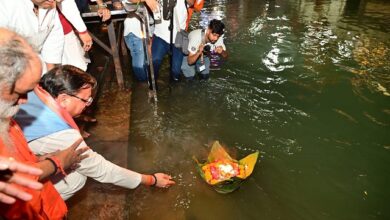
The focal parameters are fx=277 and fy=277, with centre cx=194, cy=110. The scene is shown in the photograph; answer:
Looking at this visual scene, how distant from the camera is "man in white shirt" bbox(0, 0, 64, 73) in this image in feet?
8.39

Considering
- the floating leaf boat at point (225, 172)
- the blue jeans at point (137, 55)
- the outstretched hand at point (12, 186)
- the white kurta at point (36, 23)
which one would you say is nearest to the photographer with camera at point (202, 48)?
the blue jeans at point (137, 55)

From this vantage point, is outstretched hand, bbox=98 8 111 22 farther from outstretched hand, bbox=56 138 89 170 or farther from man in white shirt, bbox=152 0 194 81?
outstretched hand, bbox=56 138 89 170

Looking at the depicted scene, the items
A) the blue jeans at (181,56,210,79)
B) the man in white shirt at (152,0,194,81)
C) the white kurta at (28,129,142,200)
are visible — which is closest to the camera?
the white kurta at (28,129,142,200)

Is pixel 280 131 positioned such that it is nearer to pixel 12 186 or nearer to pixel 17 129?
pixel 17 129

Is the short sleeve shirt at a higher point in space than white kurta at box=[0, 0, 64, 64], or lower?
lower

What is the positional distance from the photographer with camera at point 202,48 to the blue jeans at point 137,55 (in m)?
0.85

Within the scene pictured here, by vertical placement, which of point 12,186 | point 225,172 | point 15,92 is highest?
point 15,92


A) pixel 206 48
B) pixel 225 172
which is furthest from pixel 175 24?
pixel 225 172

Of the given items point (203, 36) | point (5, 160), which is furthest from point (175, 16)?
point (5, 160)

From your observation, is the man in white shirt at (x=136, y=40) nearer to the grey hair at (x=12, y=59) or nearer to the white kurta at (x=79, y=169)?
the white kurta at (x=79, y=169)

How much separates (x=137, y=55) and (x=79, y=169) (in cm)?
343

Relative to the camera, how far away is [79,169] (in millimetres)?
2168

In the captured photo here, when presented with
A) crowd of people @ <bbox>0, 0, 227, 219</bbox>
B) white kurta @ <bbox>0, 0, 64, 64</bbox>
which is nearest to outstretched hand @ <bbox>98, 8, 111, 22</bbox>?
crowd of people @ <bbox>0, 0, 227, 219</bbox>

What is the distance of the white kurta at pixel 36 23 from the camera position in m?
2.55
